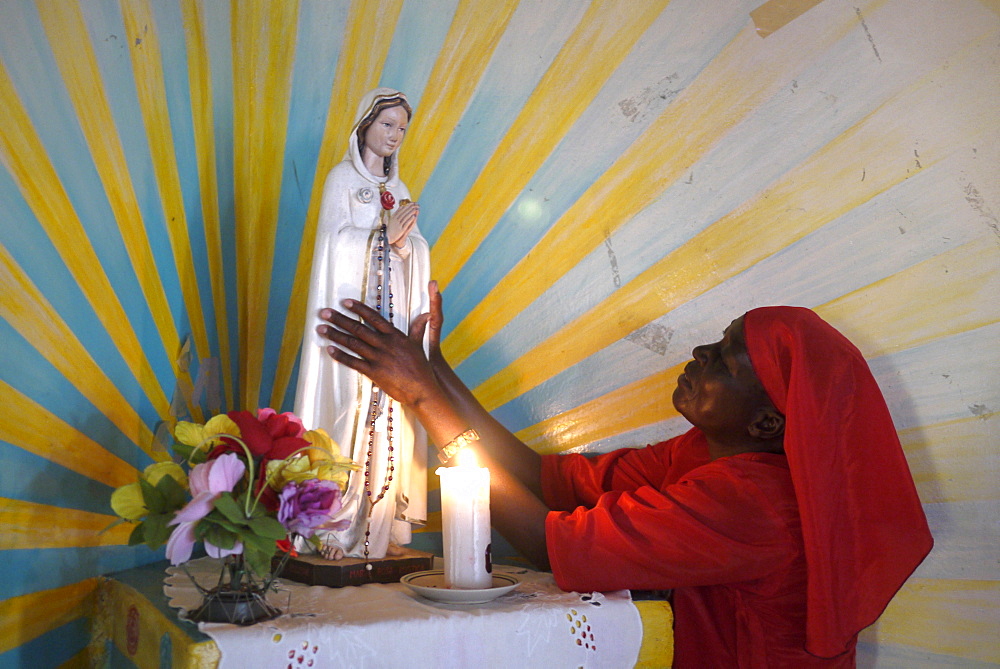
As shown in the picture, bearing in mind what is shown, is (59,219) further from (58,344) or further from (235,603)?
(235,603)

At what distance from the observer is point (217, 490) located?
1012 mm

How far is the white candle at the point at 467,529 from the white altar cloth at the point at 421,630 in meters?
0.06

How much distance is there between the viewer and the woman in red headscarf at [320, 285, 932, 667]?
1230 mm

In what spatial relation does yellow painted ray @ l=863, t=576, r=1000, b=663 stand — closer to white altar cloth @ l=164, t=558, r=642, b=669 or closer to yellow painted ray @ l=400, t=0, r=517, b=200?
white altar cloth @ l=164, t=558, r=642, b=669

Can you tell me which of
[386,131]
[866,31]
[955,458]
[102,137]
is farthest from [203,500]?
[866,31]

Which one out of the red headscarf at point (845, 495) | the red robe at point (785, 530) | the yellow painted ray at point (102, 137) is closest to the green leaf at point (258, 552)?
the red robe at point (785, 530)

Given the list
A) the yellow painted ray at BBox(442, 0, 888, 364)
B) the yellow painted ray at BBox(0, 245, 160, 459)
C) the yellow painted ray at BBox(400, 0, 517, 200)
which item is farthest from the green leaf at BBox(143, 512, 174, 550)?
the yellow painted ray at BBox(400, 0, 517, 200)

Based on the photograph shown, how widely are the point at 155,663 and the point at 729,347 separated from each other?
1131mm

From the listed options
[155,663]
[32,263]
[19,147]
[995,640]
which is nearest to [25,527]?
[155,663]

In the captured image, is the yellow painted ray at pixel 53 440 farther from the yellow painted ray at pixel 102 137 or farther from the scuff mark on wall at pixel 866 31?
the scuff mark on wall at pixel 866 31

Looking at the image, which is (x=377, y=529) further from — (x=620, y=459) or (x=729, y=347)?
(x=729, y=347)

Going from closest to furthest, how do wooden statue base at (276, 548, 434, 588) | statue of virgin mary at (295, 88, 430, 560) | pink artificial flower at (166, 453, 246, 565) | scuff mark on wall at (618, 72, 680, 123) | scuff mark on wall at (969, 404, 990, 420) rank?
pink artificial flower at (166, 453, 246, 565) < wooden statue base at (276, 548, 434, 588) < statue of virgin mary at (295, 88, 430, 560) < scuff mark on wall at (969, 404, 990, 420) < scuff mark on wall at (618, 72, 680, 123)

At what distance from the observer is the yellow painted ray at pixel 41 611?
1124mm

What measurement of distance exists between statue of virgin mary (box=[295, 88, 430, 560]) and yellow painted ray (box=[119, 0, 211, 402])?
34cm
